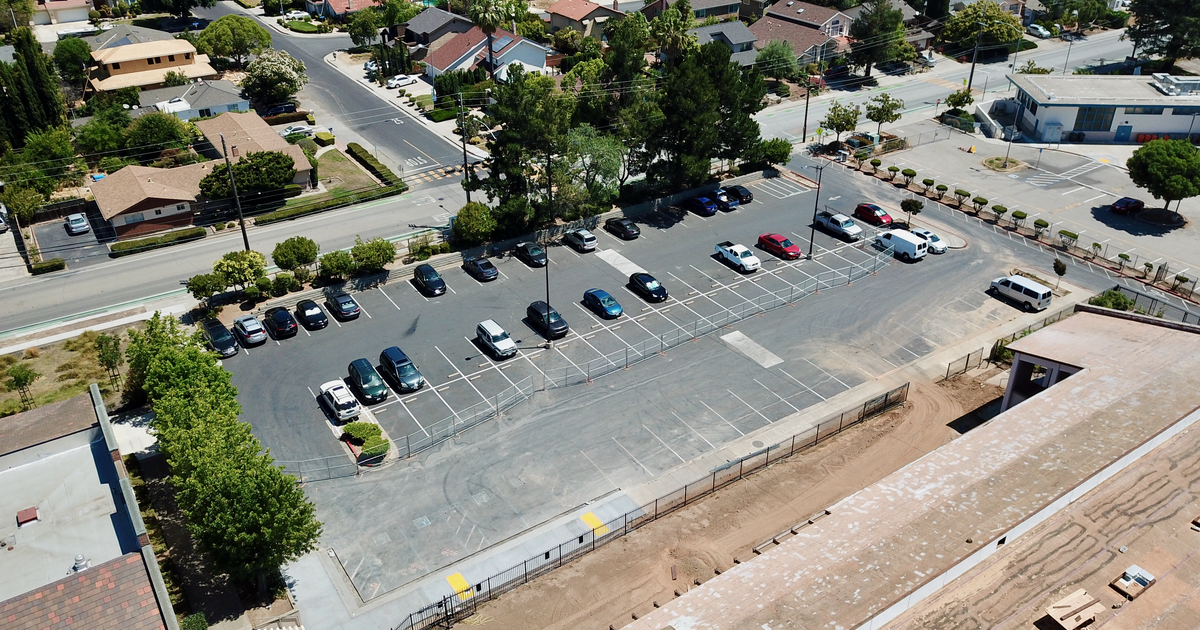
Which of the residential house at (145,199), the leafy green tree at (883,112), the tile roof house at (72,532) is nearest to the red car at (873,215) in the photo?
the leafy green tree at (883,112)

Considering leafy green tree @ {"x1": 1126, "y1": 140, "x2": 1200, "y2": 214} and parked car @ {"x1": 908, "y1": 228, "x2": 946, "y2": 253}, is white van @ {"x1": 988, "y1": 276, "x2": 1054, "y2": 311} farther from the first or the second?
leafy green tree @ {"x1": 1126, "y1": 140, "x2": 1200, "y2": 214}

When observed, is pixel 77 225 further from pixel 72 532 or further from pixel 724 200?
pixel 724 200

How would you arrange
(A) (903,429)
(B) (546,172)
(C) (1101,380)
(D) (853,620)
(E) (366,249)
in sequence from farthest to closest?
(B) (546,172) → (E) (366,249) → (A) (903,429) → (C) (1101,380) → (D) (853,620)

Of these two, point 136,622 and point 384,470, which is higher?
point 136,622

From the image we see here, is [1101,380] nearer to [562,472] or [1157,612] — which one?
[1157,612]

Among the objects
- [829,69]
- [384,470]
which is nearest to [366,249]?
[384,470]

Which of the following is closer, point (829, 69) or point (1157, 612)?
point (1157, 612)
